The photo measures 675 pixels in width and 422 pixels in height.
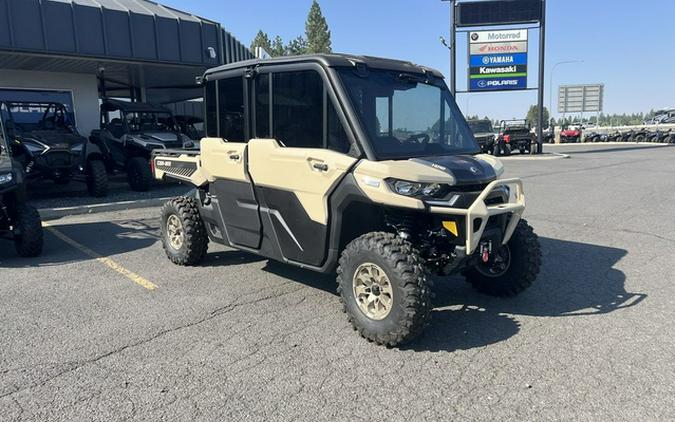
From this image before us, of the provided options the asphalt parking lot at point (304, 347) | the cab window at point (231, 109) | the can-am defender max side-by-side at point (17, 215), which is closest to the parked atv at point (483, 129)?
the asphalt parking lot at point (304, 347)

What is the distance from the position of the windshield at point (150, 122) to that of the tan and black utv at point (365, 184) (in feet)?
30.6

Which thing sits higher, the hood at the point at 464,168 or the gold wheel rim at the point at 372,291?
the hood at the point at 464,168

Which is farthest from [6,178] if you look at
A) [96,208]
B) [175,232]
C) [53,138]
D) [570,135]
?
[570,135]

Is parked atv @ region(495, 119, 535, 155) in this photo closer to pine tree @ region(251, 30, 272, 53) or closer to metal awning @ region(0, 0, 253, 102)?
metal awning @ region(0, 0, 253, 102)

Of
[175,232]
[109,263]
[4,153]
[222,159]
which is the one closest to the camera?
[222,159]

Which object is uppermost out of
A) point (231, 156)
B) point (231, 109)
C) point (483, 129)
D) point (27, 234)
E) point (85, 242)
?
point (483, 129)

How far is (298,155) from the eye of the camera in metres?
4.31

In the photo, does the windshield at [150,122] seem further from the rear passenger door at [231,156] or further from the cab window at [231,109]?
the cab window at [231,109]

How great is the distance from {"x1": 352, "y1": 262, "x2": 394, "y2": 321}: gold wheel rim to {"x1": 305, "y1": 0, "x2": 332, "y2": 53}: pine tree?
6203 cm

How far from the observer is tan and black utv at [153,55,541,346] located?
3.76 meters

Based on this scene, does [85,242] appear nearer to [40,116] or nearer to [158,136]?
[158,136]

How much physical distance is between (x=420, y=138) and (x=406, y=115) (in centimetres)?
24

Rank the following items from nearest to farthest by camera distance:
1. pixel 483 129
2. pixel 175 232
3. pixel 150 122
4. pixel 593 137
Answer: pixel 175 232, pixel 150 122, pixel 483 129, pixel 593 137

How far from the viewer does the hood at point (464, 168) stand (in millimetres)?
3834
